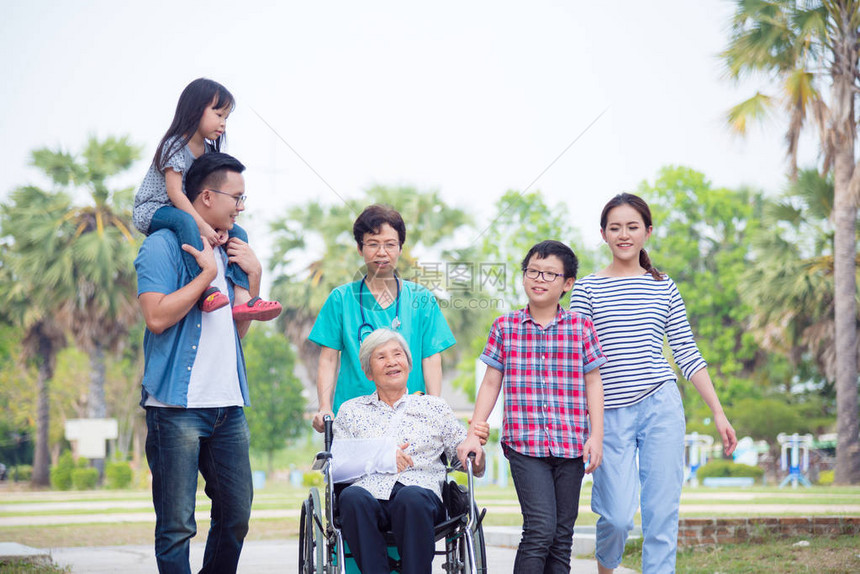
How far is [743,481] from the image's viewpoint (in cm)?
2048

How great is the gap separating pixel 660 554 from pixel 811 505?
300 inches

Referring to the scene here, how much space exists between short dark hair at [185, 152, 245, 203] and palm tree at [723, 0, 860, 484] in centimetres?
1400

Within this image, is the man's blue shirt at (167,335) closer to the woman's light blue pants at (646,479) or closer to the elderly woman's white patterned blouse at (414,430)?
the elderly woman's white patterned blouse at (414,430)

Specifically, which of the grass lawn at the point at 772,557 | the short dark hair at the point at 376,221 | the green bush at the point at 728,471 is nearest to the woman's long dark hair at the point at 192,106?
the short dark hair at the point at 376,221

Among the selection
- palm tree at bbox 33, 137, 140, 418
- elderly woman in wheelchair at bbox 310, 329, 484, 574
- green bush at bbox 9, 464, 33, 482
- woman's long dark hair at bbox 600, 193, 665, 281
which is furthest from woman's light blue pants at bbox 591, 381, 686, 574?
green bush at bbox 9, 464, 33, 482

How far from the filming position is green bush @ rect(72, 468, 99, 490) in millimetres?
22969

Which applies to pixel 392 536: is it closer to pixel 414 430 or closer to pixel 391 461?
pixel 391 461

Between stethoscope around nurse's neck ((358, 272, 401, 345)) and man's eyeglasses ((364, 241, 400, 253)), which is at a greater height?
man's eyeglasses ((364, 241, 400, 253))

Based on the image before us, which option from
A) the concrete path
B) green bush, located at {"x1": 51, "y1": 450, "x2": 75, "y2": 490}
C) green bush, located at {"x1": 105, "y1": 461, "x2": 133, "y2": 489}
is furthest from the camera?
green bush, located at {"x1": 51, "y1": 450, "x2": 75, "y2": 490}

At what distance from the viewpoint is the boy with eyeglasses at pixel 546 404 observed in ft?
11.0

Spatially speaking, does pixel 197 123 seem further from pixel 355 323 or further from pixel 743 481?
pixel 743 481

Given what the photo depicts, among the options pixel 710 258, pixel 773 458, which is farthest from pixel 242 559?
pixel 710 258

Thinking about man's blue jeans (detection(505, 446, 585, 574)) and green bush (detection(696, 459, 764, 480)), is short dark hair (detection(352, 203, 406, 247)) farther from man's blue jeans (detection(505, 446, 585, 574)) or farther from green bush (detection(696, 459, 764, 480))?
green bush (detection(696, 459, 764, 480))

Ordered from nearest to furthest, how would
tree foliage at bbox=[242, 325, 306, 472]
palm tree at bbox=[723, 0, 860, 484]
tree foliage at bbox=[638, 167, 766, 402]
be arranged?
1. palm tree at bbox=[723, 0, 860, 484]
2. tree foliage at bbox=[242, 325, 306, 472]
3. tree foliage at bbox=[638, 167, 766, 402]
